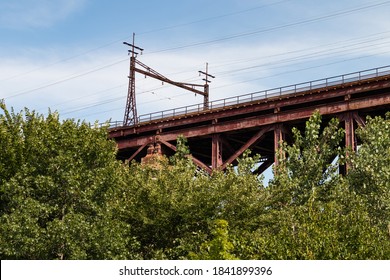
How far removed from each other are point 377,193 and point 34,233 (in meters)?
19.6

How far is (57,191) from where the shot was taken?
3291 cm

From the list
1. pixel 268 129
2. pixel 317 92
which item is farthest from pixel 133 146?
pixel 317 92

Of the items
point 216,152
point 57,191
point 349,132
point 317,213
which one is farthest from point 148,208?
point 216,152

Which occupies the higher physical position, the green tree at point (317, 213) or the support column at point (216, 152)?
the support column at point (216, 152)

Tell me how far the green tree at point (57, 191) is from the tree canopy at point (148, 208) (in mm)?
50

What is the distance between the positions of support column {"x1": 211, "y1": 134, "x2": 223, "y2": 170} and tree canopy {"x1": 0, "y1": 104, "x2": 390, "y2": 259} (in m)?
14.2

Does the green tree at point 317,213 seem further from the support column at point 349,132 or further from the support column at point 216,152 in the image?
the support column at point 216,152

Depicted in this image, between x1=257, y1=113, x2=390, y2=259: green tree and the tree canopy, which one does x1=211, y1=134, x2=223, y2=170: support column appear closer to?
x1=257, y1=113, x2=390, y2=259: green tree

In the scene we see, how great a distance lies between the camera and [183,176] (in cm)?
3675

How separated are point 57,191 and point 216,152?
78.3ft

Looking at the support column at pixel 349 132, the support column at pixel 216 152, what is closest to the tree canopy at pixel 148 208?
the support column at pixel 349 132

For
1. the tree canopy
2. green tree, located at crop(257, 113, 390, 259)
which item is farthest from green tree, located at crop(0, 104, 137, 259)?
green tree, located at crop(257, 113, 390, 259)

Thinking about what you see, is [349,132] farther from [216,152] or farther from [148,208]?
[148,208]

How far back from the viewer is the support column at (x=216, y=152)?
181 ft
